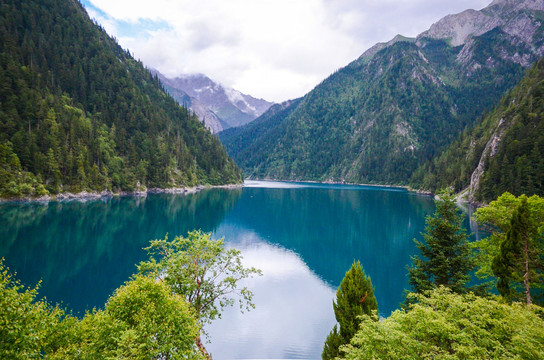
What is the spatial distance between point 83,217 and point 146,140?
8268 centimetres

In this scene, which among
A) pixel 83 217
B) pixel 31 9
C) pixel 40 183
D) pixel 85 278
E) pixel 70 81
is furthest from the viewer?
A: pixel 31 9

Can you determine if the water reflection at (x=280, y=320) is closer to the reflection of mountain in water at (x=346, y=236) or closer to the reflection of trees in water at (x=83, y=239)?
the reflection of mountain in water at (x=346, y=236)

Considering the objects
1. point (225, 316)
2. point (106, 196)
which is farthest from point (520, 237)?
point (106, 196)

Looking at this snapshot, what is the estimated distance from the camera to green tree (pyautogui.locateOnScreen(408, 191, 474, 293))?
773 inches

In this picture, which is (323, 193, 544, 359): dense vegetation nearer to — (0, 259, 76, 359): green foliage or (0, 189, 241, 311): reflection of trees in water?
(0, 259, 76, 359): green foliage

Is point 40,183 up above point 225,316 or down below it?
above

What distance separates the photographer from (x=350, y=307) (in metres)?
15.5

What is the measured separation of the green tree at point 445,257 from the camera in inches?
773

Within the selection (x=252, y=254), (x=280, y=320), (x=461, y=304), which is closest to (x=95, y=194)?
(x=252, y=254)

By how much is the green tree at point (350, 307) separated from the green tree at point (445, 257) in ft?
20.4

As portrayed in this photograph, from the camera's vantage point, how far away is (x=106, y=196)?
4225 inches

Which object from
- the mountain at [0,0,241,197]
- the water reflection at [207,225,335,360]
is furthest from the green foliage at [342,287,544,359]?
the mountain at [0,0,241,197]

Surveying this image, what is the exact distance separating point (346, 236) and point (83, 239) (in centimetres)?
4989

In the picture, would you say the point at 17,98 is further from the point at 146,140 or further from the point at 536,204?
the point at 536,204
